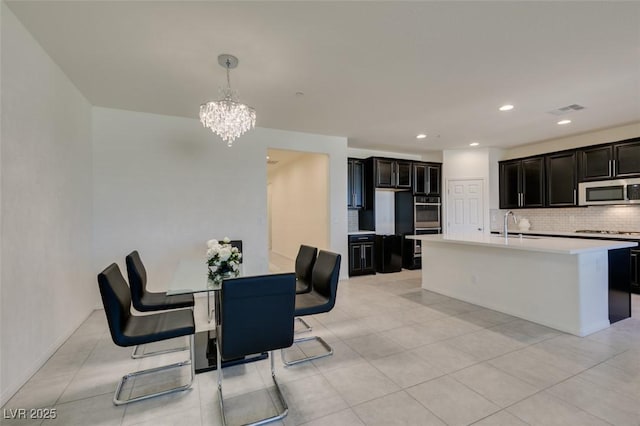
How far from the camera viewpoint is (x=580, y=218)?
542 cm

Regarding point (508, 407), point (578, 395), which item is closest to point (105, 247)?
point (508, 407)

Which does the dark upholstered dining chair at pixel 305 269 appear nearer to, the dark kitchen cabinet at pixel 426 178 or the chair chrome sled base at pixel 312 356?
the chair chrome sled base at pixel 312 356

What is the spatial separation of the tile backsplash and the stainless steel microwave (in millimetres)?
369

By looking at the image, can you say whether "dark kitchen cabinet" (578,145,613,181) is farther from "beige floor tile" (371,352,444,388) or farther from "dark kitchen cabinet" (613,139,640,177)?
"beige floor tile" (371,352,444,388)

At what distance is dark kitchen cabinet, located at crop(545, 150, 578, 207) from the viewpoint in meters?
5.20

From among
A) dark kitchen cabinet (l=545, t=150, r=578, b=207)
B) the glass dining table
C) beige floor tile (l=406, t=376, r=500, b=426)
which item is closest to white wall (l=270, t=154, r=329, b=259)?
the glass dining table

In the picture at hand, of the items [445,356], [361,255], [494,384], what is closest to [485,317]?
[445,356]

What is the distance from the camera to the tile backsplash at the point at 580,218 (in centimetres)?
482

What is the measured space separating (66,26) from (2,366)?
8.14 feet

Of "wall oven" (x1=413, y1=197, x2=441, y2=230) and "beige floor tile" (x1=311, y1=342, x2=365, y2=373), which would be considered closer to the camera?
"beige floor tile" (x1=311, y1=342, x2=365, y2=373)

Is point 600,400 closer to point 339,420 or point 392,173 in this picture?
point 339,420

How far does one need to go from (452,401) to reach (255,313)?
1.45 meters

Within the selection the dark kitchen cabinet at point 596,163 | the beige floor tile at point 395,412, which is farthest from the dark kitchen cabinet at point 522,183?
the beige floor tile at point 395,412

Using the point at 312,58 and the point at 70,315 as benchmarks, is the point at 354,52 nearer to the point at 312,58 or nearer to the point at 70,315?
the point at 312,58
